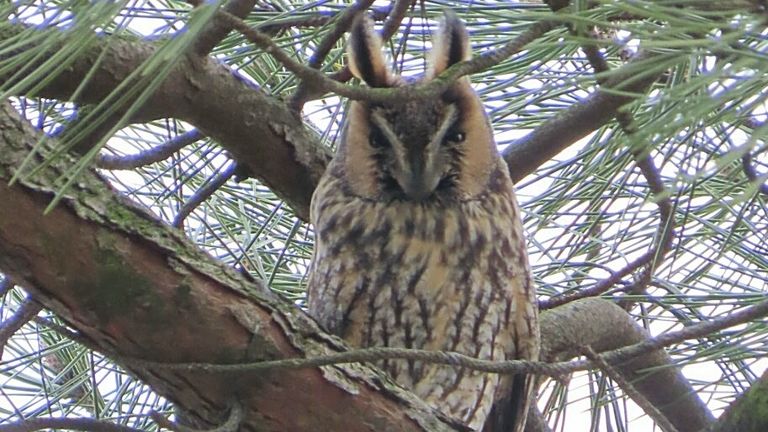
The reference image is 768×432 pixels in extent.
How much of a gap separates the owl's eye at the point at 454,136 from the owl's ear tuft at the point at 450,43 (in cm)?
10

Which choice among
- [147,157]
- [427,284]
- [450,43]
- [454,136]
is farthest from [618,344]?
[147,157]

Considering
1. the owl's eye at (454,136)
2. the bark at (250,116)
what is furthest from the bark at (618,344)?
the owl's eye at (454,136)

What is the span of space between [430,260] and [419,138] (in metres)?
0.22

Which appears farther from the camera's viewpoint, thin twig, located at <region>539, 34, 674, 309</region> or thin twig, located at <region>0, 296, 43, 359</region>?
thin twig, located at <region>0, 296, 43, 359</region>

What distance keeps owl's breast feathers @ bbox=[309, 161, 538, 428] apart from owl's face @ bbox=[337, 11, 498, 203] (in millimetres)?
27

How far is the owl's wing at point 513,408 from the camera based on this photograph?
6.18 ft

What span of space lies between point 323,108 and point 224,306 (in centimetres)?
88

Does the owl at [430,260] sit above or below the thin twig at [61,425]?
above

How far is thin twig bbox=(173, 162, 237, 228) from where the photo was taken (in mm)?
1800

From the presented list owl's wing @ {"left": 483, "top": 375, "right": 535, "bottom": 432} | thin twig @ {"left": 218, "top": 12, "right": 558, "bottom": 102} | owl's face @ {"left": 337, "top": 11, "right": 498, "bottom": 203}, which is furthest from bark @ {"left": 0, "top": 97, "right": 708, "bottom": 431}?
owl's wing @ {"left": 483, "top": 375, "right": 535, "bottom": 432}

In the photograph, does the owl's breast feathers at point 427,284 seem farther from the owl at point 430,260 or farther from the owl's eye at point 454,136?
the owl's eye at point 454,136

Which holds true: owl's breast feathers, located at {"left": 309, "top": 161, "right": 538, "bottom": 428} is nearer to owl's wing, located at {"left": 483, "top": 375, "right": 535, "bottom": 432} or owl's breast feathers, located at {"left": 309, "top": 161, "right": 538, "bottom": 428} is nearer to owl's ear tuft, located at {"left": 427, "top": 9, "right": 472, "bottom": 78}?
owl's wing, located at {"left": 483, "top": 375, "right": 535, "bottom": 432}

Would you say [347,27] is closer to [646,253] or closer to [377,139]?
[377,139]

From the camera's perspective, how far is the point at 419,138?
169cm
